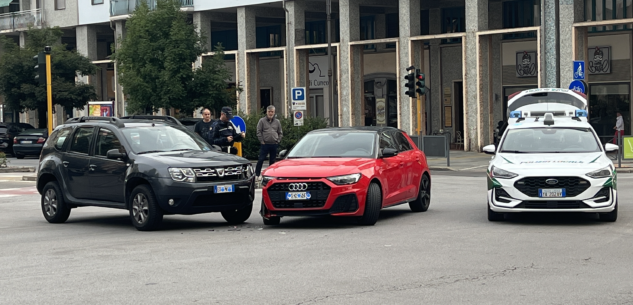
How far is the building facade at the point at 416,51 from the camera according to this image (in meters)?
39.1

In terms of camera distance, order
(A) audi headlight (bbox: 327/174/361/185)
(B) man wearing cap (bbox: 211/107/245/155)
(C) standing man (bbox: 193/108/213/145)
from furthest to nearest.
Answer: (C) standing man (bbox: 193/108/213/145)
(B) man wearing cap (bbox: 211/107/245/155)
(A) audi headlight (bbox: 327/174/361/185)

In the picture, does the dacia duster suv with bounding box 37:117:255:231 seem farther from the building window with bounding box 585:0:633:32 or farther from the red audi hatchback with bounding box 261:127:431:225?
the building window with bounding box 585:0:633:32

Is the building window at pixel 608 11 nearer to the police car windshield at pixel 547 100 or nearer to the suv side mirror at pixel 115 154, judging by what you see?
the police car windshield at pixel 547 100

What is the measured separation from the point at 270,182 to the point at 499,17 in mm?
31579

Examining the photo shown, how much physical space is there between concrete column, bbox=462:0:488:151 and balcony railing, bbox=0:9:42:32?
29.1 m

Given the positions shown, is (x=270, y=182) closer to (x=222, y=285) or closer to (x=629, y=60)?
(x=222, y=285)

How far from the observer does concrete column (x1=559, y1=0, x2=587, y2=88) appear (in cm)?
3644

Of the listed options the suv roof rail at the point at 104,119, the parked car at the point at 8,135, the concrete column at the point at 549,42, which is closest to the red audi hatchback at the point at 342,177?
the suv roof rail at the point at 104,119

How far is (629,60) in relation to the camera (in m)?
39.2

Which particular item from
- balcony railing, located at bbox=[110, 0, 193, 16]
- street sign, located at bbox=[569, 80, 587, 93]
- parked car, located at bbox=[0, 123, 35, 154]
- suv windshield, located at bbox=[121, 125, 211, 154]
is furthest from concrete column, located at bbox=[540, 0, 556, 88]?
parked car, located at bbox=[0, 123, 35, 154]

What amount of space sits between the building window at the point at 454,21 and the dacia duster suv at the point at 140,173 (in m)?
30.2

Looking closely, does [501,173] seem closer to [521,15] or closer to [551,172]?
[551,172]

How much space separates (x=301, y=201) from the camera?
13.5 metres

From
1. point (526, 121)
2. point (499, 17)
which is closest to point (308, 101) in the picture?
point (499, 17)
